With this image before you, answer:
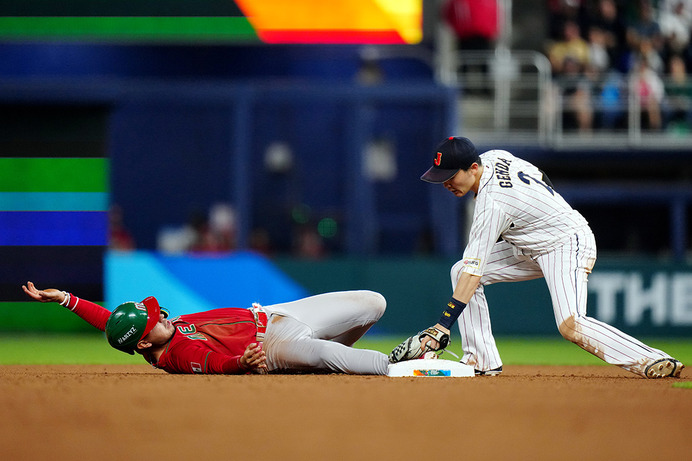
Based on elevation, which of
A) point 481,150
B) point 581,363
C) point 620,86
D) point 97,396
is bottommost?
point 581,363

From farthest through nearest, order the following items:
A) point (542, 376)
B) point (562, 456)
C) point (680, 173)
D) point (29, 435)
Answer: point (680, 173) < point (542, 376) < point (29, 435) < point (562, 456)

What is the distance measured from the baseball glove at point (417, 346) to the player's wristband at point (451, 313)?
8cm

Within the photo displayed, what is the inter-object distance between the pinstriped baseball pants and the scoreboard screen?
342 inches

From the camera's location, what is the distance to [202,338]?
699 cm

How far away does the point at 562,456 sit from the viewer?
4.26 metres

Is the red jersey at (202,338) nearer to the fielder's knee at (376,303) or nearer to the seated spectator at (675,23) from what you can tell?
the fielder's knee at (376,303)

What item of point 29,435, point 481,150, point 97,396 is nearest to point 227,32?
point 481,150

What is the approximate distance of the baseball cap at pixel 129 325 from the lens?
670cm

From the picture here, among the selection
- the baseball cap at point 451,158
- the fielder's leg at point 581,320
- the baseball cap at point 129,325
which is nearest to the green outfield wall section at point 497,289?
the fielder's leg at point 581,320

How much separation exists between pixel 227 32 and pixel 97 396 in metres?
10.5

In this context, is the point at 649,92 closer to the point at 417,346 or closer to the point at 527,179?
the point at 527,179

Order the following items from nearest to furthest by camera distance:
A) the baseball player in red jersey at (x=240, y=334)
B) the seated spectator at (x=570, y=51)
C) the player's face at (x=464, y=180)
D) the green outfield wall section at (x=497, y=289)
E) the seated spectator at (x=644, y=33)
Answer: the baseball player in red jersey at (x=240, y=334) < the player's face at (x=464, y=180) < the green outfield wall section at (x=497, y=289) < the seated spectator at (x=570, y=51) < the seated spectator at (x=644, y=33)

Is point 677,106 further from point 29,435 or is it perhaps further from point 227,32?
point 29,435

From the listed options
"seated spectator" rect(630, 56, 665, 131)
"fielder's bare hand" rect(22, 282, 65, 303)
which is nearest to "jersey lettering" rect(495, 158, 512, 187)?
"fielder's bare hand" rect(22, 282, 65, 303)
